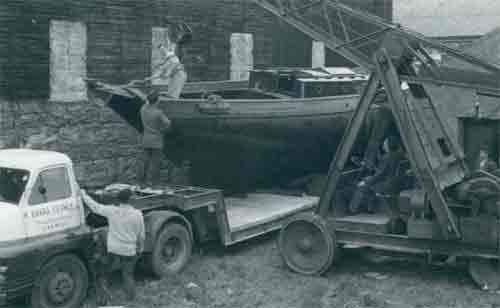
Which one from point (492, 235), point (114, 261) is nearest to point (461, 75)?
point (492, 235)

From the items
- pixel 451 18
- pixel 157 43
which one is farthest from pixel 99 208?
pixel 451 18

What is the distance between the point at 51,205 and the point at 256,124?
457cm

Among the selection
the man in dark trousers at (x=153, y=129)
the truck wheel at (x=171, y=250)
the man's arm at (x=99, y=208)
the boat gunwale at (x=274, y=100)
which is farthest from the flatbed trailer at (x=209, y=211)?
the boat gunwale at (x=274, y=100)

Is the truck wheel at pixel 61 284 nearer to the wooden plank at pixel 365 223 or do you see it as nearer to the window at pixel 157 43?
the wooden plank at pixel 365 223

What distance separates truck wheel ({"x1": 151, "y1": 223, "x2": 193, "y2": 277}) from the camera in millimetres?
8219

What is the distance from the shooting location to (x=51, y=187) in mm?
7105

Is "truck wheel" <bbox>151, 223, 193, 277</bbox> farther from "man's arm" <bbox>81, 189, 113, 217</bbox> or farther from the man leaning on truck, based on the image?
"man's arm" <bbox>81, 189, 113, 217</bbox>

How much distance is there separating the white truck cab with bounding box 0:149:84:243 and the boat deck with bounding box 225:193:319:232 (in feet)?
9.00

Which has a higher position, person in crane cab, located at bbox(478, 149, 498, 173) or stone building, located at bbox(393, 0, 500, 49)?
stone building, located at bbox(393, 0, 500, 49)

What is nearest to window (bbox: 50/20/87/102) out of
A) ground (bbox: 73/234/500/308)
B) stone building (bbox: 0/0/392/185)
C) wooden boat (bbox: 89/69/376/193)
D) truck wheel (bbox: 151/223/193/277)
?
stone building (bbox: 0/0/392/185)

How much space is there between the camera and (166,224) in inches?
331

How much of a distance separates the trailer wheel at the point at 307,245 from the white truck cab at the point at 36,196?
9.12 feet

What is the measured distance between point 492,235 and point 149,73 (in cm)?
819

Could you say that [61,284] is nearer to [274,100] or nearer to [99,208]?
[99,208]
